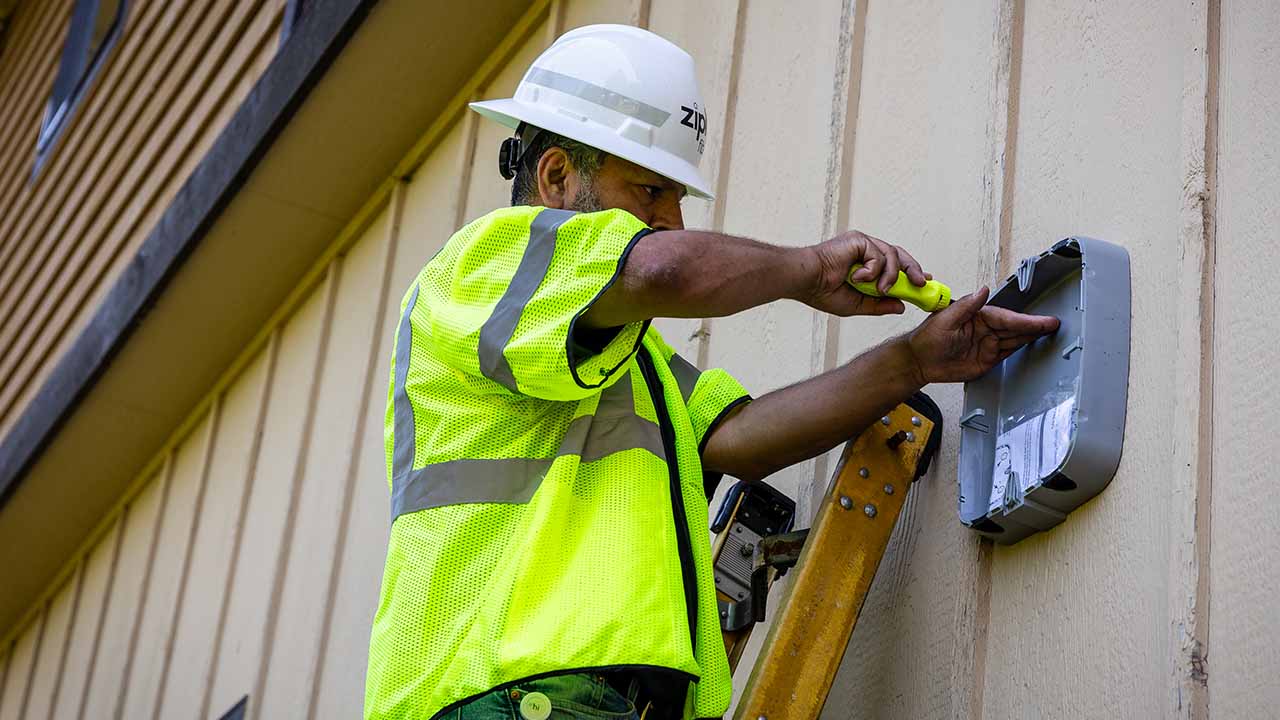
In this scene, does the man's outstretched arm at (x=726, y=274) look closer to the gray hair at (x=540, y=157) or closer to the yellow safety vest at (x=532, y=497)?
the yellow safety vest at (x=532, y=497)

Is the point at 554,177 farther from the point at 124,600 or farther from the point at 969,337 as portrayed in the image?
the point at 124,600

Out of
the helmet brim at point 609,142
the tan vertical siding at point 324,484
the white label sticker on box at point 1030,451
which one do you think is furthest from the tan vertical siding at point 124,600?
the white label sticker on box at point 1030,451

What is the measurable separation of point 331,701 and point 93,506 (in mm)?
2414

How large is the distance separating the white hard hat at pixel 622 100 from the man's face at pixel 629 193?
1.5 inches

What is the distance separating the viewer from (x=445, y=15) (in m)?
4.61

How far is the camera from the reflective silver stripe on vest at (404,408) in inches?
102

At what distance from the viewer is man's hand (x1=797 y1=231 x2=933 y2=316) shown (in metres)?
2.44

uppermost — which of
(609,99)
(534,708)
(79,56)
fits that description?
(79,56)

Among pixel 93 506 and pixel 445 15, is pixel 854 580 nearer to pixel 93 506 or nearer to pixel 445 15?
pixel 445 15

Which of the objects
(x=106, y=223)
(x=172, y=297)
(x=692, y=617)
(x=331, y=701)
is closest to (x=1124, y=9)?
(x=692, y=617)

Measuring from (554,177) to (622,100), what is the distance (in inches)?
7.2

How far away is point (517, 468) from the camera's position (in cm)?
249

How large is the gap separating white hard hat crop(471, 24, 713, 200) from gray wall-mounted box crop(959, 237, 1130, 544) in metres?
0.65

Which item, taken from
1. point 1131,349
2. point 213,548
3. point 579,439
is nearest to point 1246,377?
point 1131,349
